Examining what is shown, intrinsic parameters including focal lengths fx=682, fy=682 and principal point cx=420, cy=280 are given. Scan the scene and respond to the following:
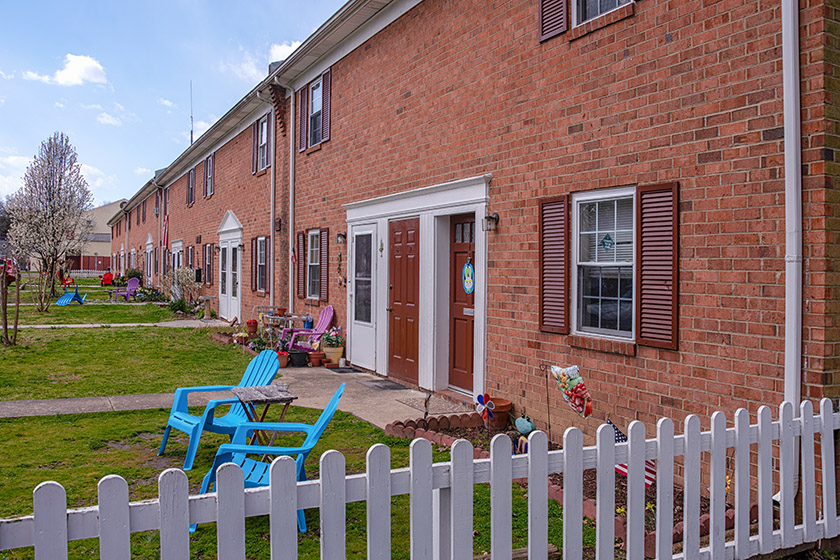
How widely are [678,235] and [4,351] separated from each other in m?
12.2

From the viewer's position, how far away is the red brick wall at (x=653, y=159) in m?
4.53

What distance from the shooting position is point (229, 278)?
19234mm

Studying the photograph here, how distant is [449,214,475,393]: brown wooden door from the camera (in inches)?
325

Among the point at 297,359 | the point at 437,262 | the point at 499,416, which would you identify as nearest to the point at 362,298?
the point at 297,359

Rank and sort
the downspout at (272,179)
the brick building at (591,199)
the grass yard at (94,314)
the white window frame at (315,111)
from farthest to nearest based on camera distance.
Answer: the grass yard at (94,314) < the downspout at (272,179) < the white window frame at (315,111) < the brick building at (591,199)

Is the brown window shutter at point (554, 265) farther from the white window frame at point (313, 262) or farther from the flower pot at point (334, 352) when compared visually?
the white window frame at point (313, 262)

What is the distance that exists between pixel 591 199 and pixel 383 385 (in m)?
4.66

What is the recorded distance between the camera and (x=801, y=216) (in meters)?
4.38

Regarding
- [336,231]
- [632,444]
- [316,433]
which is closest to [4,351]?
[336,231]

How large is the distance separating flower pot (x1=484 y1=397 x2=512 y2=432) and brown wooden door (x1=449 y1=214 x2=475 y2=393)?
51.6 inches

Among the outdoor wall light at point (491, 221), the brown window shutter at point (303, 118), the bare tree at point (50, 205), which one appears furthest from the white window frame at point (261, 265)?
the bare tree at point (50, 205)

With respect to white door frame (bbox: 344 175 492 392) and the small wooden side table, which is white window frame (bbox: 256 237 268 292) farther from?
the small wooden side table

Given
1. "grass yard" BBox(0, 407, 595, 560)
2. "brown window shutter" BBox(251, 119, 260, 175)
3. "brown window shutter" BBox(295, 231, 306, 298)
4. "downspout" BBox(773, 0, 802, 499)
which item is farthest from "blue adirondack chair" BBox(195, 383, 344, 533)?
"brown window shutter" BBox(251, 119, 260, 175)

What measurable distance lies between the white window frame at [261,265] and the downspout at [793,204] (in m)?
12.8
